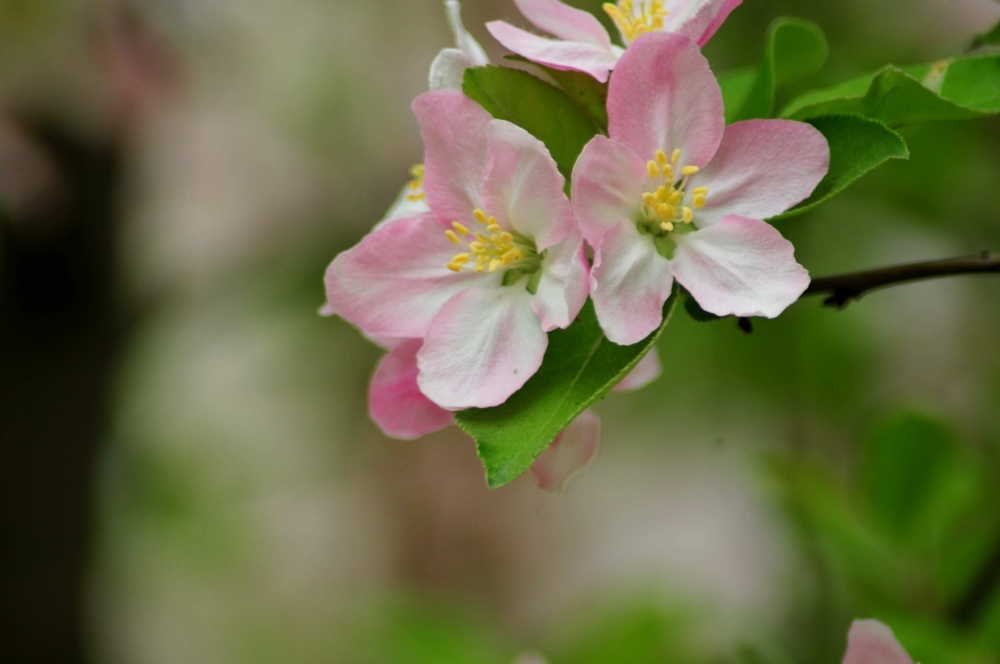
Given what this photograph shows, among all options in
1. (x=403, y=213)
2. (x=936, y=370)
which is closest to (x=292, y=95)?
(x=936, y=370)

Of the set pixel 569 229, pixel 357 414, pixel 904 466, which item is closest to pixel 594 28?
pixel 569 229

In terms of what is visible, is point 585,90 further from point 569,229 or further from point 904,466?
point 904,466

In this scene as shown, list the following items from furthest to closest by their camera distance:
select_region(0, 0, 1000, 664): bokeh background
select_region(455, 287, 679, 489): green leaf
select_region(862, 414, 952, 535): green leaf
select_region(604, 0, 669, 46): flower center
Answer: select_region(0, 0, 1000, 664): bokeh background → select_region(862, 414, 952, 535): green leaf → select_region(604, 0, 669, 46): flower center → select_region(455, 287, 679, 489): green leaf

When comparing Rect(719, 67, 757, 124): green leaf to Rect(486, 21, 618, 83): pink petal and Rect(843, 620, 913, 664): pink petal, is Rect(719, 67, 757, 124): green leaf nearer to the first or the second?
Rect(486, 21, 618, 83): pink petal

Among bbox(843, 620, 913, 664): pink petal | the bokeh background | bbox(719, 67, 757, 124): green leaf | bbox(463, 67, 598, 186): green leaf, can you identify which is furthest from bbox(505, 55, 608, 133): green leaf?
the bokeh background

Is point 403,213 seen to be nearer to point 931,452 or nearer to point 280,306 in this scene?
point 931,452

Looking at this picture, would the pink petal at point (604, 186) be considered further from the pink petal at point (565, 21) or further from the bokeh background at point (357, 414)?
the bokeh background at point (357, 414)
